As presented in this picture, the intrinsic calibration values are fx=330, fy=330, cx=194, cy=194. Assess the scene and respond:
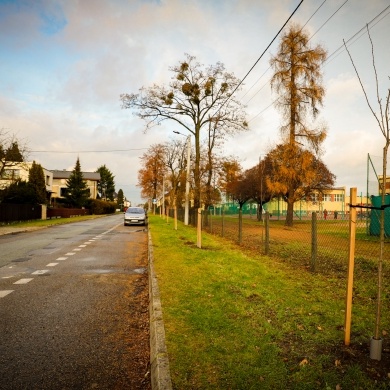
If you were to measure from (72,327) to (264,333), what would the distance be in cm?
258

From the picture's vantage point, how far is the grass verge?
303 centimetres

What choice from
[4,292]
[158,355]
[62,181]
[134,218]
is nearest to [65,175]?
[62,181]

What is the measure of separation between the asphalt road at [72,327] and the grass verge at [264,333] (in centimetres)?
51

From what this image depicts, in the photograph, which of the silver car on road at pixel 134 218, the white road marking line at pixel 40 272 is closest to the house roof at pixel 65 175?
the silver car on road at pixel 134 218

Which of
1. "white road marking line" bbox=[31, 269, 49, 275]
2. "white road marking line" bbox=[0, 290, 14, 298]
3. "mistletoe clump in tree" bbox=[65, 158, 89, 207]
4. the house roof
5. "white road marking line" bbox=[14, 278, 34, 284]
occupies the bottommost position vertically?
"white road marking line" bbox=[31, 269, 49, 275]

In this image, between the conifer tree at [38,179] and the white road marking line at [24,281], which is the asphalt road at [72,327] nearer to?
the white road marking line at [24,281]

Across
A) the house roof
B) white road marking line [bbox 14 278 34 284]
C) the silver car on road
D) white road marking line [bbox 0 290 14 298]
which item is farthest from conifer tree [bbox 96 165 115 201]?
white road marking line [bbox 0 290 14 298]

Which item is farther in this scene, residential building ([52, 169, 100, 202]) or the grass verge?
residential building ([52, 169, 100, 202])

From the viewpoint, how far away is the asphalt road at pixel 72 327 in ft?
10.6

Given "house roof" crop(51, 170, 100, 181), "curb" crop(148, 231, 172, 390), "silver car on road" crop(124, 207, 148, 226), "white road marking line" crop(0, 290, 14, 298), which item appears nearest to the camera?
"curb" crop(148, 231, 172, 390)

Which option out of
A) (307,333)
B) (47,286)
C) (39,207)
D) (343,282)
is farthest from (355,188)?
(39,207)

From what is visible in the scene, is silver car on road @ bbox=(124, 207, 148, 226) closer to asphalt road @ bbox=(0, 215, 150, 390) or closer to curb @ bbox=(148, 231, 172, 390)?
asphalt road @ bbox=(0, 215, 150, 390)

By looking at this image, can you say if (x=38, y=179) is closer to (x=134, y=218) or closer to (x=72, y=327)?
(x=134, y=218)

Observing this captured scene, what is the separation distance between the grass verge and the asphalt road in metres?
0.51
